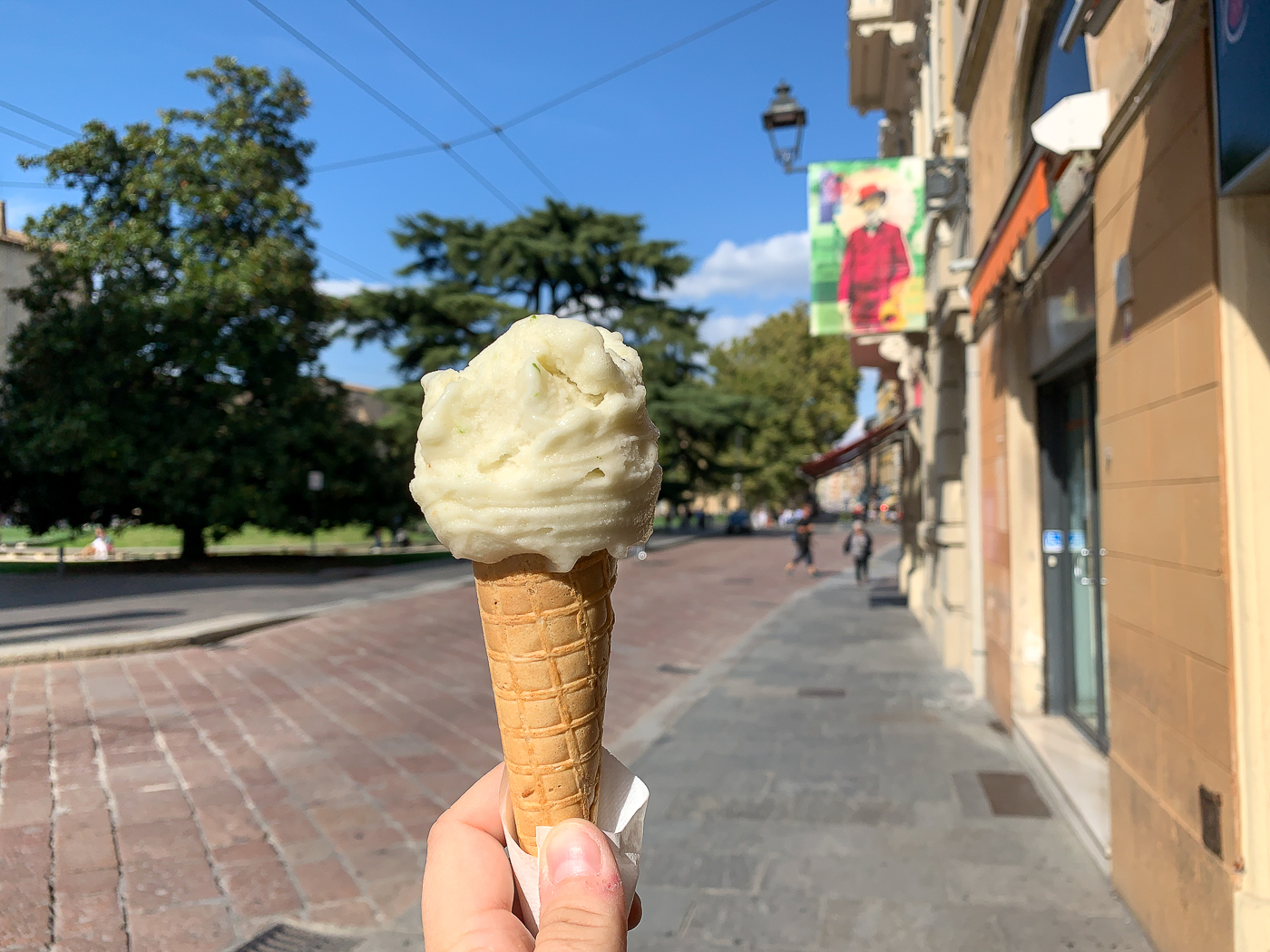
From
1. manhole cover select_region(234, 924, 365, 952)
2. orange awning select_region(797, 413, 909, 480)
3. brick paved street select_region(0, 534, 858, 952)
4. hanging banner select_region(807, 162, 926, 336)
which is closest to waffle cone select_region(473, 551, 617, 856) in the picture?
manhole cover select_region(234, 924, 365, 952)

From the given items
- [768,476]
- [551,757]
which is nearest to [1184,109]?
[551,757]

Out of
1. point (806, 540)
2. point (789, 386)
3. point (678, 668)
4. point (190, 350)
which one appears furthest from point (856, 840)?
point (789, 386)

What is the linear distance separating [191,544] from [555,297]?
1592 centimetres

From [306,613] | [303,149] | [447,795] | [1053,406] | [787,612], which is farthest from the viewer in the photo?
[303,149]

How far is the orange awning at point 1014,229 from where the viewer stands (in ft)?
15.3

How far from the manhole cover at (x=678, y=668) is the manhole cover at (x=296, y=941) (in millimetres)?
6258

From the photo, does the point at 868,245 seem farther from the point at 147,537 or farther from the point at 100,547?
the point at 147,537

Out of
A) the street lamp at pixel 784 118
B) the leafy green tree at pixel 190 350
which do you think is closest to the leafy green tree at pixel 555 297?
the leafy green tree at pixel 190 350

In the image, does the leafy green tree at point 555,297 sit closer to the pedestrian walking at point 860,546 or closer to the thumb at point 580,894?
the pedestrian walking at point 860,546

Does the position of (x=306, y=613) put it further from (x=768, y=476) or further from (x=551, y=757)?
(x=768, y=476)

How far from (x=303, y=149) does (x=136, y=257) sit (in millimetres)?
6186

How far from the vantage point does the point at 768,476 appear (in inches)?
2164

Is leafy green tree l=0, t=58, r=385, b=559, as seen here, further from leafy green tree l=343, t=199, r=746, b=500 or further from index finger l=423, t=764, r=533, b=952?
index finger l=423, t=764, r=533, b=952

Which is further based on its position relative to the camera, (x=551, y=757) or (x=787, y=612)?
(x=787, y=612)
